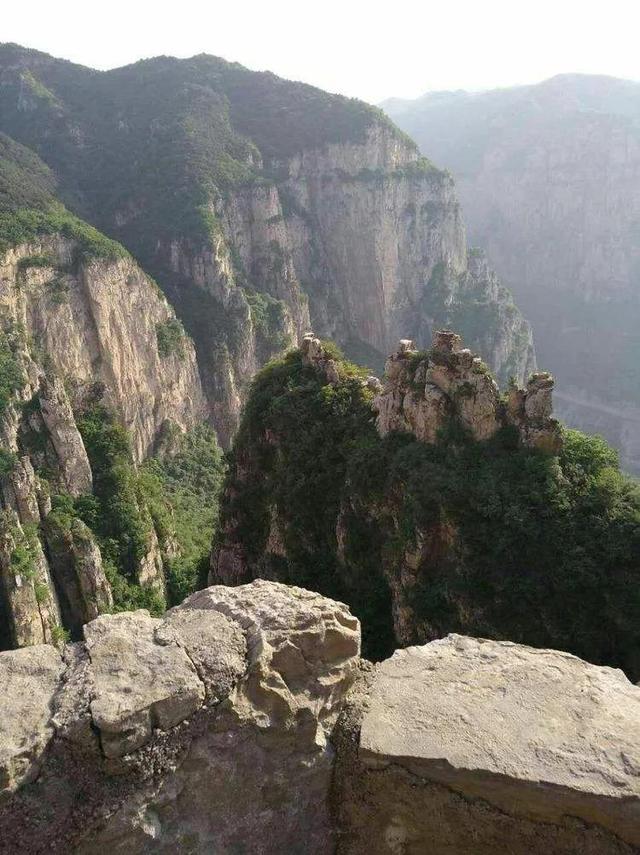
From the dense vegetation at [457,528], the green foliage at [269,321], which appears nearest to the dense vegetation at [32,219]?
the green foliage at [269,321]

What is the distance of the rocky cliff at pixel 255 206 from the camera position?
229 ft

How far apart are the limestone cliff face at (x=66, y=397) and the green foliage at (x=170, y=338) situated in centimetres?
12

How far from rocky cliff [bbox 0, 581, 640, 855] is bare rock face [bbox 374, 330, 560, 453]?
10770mm

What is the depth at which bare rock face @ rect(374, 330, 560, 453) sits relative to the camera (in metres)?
17.5

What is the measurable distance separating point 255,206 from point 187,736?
8160cm

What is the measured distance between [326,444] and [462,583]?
8.22 meters

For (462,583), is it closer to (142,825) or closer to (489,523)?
(489,523)

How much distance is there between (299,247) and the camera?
93125 millimetres

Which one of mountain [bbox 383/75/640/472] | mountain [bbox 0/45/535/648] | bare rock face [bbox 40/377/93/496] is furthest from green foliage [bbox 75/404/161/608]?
mountain [bbox 383/75/640/472]

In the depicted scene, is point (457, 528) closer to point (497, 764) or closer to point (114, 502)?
point (497, 764)

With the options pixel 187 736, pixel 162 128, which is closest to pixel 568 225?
pixel 162 128

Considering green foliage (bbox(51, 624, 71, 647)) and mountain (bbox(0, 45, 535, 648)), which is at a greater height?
mountain (bbox(0, 45, 535, 648))

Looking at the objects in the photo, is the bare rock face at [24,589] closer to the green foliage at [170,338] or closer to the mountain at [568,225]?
the green foliage at [170,338]

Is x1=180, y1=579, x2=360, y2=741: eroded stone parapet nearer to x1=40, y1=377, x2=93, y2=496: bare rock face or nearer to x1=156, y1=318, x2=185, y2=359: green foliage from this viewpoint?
x1=40, y1=377, x2=93, y2=496: bare rock face
